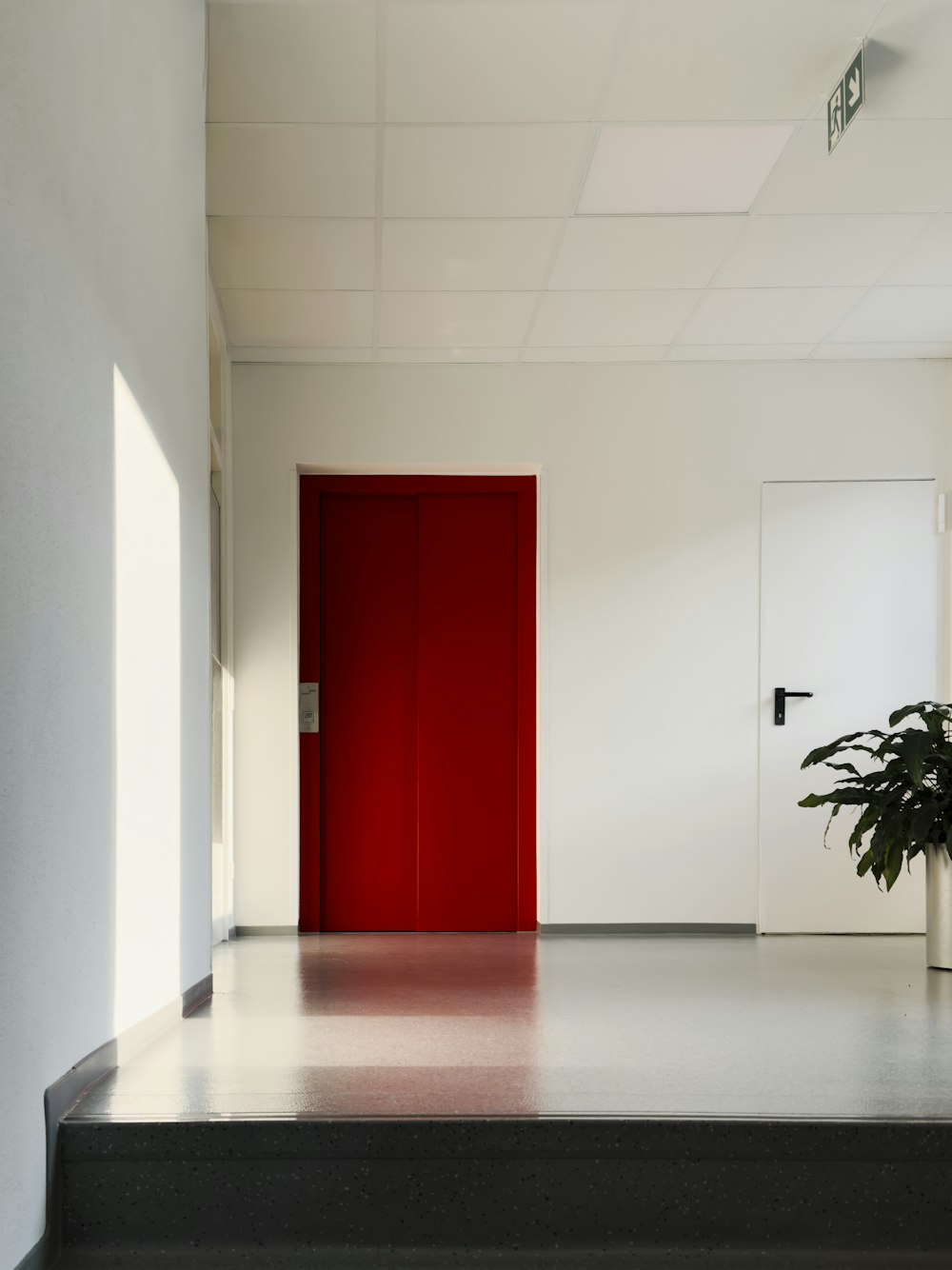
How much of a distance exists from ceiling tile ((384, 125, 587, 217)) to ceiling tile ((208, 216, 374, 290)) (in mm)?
257

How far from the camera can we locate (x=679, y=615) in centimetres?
520

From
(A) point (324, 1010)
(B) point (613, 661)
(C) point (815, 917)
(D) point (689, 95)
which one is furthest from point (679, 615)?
(A) point (324, 1010)

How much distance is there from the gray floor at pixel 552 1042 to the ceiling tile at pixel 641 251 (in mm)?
2396

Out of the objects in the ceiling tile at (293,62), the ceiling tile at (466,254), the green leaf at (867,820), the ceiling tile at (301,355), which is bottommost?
the green leaf at (867,820)

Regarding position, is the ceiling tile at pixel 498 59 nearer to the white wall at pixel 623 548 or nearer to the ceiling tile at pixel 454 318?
the ceiling tile at pixel 454 318

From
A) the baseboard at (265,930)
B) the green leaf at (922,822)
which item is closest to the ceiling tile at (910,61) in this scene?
the green leaf at (922,822)

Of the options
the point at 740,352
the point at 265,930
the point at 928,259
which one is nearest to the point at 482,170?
the point at 928,259

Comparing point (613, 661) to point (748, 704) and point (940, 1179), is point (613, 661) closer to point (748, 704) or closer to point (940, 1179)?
point (748, 704)

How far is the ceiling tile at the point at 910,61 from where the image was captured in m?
2.84

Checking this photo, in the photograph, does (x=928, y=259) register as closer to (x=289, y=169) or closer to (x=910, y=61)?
(x=910, y=61)

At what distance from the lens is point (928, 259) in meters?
4.17

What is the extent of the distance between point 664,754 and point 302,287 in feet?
8.09

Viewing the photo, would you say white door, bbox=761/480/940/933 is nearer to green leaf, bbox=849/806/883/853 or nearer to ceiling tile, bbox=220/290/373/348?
green leaf, bbox=849/806/883/853

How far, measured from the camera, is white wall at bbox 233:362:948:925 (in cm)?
512
